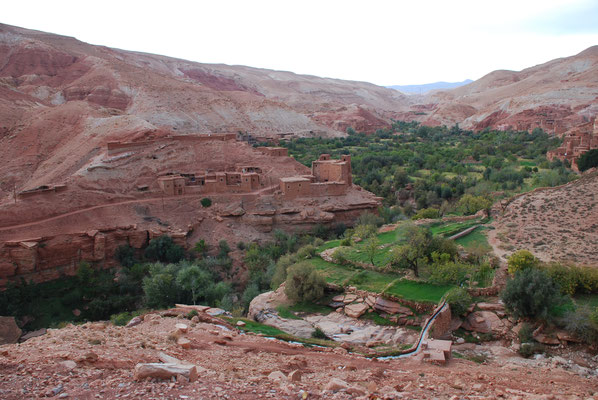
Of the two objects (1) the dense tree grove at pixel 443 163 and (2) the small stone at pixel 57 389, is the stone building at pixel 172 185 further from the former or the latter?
(2) the small stone at pixel 57 389

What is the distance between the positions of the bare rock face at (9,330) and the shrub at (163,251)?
730 cm

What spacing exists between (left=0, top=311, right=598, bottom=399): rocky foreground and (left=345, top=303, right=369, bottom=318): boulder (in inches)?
128

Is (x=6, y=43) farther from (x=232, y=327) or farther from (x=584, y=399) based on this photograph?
(x=584, y=399)

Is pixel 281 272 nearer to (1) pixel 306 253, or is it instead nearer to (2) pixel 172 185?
(1) pixel 306 253

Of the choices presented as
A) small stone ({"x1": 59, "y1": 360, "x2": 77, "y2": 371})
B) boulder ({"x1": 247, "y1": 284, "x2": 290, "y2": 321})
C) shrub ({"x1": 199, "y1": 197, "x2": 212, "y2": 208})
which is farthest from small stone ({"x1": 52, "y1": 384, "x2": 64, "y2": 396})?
shrub ({"x1": 199, "y1": 197, "x2": 212, "y2": 208})

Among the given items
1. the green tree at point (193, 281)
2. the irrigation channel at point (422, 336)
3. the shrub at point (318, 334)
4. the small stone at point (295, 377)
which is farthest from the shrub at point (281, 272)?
the small stone at point (295, 377)

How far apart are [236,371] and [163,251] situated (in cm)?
1799

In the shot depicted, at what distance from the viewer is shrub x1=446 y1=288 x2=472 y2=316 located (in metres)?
12.7

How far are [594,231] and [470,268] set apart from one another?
5.65m

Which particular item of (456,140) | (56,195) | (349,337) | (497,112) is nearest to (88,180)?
(56,195)

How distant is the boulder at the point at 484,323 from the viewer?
12.2 m

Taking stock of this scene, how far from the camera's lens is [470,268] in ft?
48.9

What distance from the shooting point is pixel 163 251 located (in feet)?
78.9

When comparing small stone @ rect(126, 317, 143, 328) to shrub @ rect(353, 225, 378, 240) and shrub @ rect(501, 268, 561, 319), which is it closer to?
shrub @ rect(501, 268, 561, 319)
